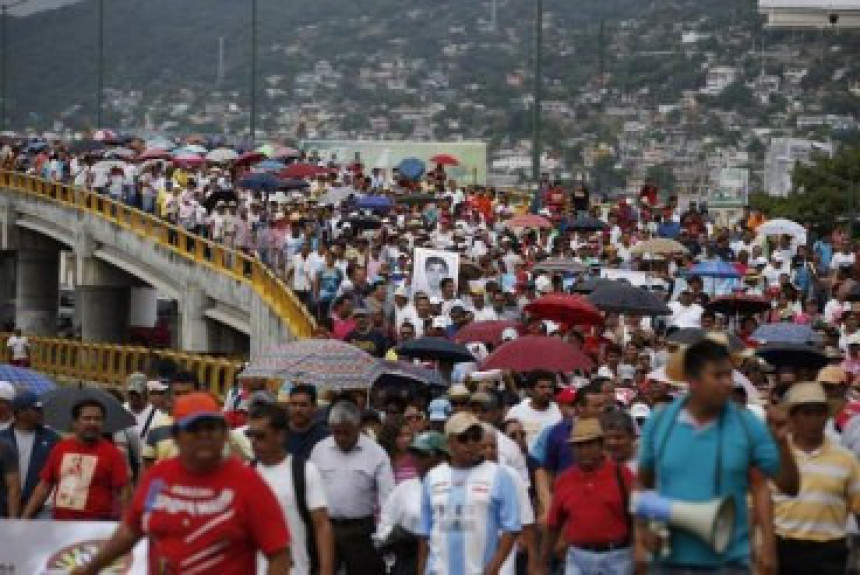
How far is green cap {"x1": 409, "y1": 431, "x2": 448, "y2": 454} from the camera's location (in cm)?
1517

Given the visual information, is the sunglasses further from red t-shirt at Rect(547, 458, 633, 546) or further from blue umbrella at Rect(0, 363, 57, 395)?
blue umbrella at Rect(0, 363, 57, 395)

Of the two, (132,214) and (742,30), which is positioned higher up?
(742,30)

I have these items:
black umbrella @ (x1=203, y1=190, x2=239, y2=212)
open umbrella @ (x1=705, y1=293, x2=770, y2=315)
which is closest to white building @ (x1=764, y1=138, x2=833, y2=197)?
black umbrella @ (x1=203, y1=190, x2=239, y2=212)

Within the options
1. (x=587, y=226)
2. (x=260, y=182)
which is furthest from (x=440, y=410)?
(x=260, y=182)

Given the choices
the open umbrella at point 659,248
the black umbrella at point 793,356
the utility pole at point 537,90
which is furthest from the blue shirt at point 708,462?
the utility pole at point 537,90

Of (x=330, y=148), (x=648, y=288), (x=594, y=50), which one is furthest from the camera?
(x=594, y=50)

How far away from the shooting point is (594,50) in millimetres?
188125

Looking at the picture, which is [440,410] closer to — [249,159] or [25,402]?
[25,402]

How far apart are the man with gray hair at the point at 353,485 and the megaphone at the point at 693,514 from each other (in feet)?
14.7

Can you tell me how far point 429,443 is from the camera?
1527 centimetres

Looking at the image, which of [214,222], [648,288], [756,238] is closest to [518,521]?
[648,288]

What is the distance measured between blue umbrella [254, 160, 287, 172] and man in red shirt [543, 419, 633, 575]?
39293 mm

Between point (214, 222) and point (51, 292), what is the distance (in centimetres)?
2325

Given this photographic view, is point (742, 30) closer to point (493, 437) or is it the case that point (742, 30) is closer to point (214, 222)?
point (214, 222)
